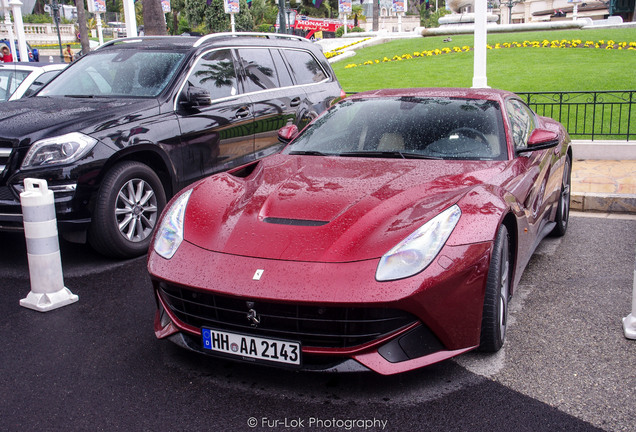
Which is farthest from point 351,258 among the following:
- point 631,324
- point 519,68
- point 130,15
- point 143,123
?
point 519,68

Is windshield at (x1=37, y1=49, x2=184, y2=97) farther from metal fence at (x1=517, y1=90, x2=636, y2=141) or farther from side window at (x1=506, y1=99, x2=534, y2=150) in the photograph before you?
metal fence at (x1=517, y1=90, x2=636, y2=141)

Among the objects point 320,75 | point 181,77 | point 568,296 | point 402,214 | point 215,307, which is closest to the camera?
point 215,307

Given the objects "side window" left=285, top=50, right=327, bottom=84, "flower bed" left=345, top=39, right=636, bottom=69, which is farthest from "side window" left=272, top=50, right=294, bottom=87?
"flower bed" left=345, top=39, right=636, bottom=69

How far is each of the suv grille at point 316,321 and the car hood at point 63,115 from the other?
278 cm

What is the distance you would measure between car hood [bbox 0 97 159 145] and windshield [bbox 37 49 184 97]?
259mm

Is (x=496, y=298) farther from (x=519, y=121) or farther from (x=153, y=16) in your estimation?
(x=153, y=16)

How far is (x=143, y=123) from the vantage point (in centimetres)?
559

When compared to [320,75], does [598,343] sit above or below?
below

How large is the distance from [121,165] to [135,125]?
384 millimetres

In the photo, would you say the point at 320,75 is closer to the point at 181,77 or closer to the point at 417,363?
the point at 181,77

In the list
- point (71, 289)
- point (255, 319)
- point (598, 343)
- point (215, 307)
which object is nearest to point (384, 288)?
point (255, 319)

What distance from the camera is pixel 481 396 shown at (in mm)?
3117

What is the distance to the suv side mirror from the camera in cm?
592

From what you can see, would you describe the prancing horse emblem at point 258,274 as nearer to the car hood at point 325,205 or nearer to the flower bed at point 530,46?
the car hood at point 325,205
